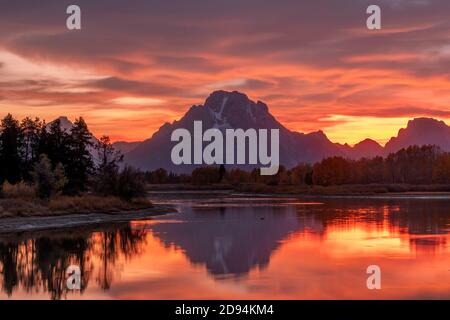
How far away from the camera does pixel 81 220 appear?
63500 millimetres

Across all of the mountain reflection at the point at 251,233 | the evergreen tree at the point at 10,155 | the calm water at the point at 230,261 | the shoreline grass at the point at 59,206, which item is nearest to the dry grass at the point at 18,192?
the shoreline grass at the point at 59,206

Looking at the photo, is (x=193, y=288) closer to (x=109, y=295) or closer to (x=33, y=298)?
(x=109, y=295)

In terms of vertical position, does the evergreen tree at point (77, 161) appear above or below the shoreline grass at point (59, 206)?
above

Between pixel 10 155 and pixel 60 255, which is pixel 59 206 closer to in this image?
pixel 10 155

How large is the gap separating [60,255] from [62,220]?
2378 cm

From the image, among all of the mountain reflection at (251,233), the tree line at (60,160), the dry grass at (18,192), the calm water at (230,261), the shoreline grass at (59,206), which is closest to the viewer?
the calm water at (230,261)

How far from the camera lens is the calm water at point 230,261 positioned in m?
25.7

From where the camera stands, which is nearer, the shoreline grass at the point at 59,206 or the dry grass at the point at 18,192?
the shoreline grass at the point at 59,206

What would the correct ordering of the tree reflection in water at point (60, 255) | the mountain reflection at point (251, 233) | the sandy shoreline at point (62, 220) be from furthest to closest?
the sandy shoreline at point (62, 220)
the mountain reflection at point (251, 233)
the tree reflection in water at point (60, 255)

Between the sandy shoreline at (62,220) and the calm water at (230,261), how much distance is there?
10.9 ft

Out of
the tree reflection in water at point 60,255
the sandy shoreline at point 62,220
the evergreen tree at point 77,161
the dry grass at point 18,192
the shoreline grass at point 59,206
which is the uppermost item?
the evergreen tree at point 77,161

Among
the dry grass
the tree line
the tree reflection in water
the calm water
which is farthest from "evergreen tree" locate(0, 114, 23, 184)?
the tree reflection in water

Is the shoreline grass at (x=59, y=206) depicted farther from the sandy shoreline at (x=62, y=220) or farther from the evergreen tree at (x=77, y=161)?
the evergreen tree at (x=77, y=161)

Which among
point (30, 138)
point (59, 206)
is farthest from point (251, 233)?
point (30, 138)
